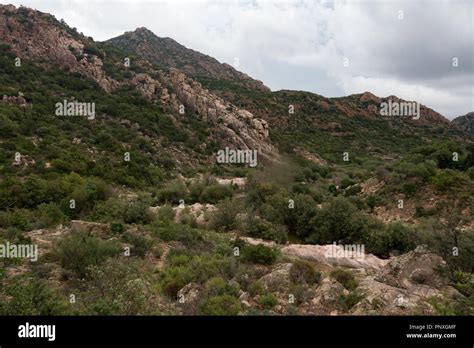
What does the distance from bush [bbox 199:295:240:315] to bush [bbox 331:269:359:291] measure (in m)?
3.02

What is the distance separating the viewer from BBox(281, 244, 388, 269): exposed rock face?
1227 cm

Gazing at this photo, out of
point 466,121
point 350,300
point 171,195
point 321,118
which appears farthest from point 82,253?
point 466,121

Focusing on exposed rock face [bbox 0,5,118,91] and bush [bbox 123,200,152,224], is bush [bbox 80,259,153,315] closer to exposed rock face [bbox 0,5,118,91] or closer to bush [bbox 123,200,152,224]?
bush [bbox 123,200,152,224]

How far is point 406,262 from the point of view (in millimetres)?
9188

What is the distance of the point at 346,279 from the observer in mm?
9539

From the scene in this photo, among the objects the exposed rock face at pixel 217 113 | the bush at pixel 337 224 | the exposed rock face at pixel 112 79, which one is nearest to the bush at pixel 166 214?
the bush at pixel 337 224

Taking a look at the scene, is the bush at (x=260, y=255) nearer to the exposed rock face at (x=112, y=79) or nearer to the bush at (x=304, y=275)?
the bush at (x=304, y=275)

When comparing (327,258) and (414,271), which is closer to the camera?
(414,271)

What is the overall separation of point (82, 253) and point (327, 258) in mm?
7890

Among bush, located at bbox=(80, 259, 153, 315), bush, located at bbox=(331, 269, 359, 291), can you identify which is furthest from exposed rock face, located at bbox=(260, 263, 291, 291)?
bush, located at bbox=(80, 259, 153, 315)

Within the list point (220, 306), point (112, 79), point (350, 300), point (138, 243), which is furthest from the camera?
point (112, 79)

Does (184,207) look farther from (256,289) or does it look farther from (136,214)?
(256,289)

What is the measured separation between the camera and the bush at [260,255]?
436 inches

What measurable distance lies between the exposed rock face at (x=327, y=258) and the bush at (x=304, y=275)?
2.84 meters
